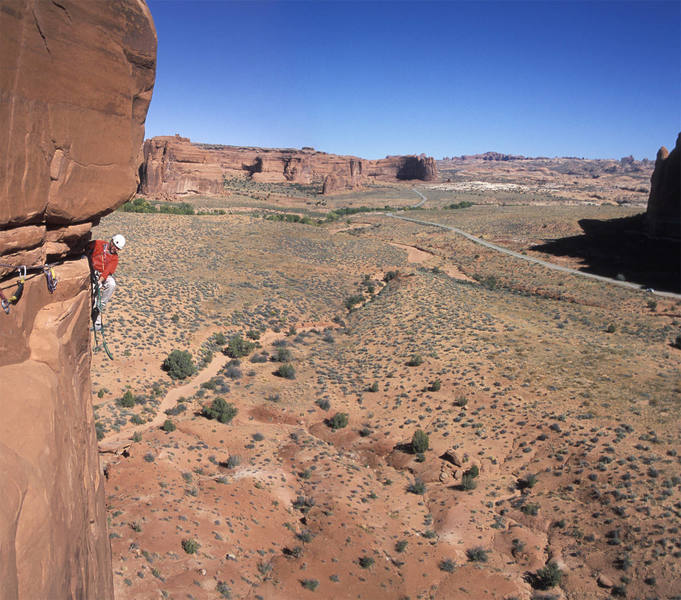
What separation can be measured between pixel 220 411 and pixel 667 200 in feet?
199

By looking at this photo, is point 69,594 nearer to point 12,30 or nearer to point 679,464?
point 12,30

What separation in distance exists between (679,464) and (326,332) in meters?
21.0

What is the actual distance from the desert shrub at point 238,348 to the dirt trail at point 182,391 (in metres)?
0.40

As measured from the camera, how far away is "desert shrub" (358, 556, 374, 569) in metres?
13.1

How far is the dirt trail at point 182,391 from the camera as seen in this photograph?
666 inches

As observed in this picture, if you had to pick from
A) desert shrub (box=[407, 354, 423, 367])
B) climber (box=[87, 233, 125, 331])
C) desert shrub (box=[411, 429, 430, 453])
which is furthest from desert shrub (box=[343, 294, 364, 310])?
climber (box=[87, 233, 125, 331])

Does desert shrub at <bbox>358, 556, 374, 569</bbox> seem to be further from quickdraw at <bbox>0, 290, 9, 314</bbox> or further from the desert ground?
quickdraw at <bbox>0, 290, 9, 314</bbox>

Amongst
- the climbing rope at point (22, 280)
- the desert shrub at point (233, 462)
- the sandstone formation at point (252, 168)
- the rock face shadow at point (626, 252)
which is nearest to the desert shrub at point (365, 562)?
the desert shrub at point (233, 462)

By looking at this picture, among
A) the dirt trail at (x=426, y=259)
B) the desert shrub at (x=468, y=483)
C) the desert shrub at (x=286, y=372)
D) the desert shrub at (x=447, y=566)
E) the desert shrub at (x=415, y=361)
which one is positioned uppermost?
the dirt trail at (x=426, y=259)

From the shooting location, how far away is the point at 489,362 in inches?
1022

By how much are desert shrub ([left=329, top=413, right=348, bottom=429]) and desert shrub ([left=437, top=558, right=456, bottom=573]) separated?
8.43 m

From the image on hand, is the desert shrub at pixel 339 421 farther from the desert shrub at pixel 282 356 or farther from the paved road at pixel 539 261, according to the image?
the paved road at pixel 539 261

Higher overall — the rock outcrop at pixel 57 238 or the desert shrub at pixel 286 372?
the rock outcrop at pixel 57 238

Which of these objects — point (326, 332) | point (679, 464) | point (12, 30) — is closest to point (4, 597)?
point (12, 30)
